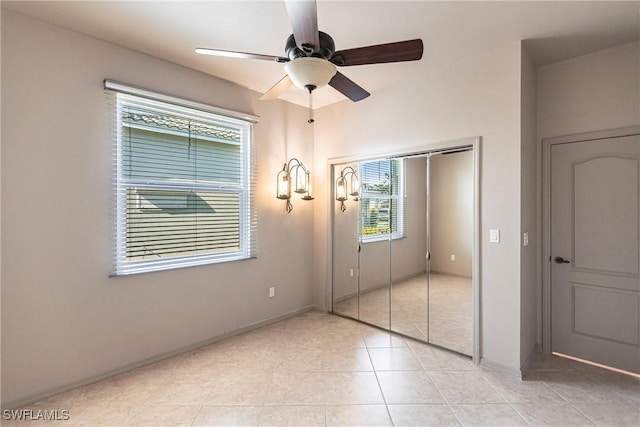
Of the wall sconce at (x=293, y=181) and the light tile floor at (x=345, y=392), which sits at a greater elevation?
the wall sconce at (x=293, y=181)

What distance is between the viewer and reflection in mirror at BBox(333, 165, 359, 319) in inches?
153

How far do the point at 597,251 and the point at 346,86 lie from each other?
266cm

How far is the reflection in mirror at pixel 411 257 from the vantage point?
3.18m

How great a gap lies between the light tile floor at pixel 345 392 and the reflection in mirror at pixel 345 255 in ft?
3.03

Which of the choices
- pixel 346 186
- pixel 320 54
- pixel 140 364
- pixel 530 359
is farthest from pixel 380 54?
pixel 140 364

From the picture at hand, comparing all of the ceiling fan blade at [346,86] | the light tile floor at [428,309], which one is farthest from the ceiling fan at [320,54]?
the light tile floor at [428,309]

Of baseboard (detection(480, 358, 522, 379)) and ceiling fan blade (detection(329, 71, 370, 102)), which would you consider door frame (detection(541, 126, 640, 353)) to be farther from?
ceiling fan blade (detection(329, 71, 370, 102))

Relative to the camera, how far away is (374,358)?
284 cm

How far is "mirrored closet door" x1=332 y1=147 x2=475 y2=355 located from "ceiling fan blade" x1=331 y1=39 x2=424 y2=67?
1438mm

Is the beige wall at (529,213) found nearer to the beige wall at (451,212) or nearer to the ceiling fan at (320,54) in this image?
the beige wall at (451,212)

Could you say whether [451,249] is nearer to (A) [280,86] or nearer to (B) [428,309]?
(B) [428,309]

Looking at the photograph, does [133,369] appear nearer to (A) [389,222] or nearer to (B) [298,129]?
(A) [389,222]

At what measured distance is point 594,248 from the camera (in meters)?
2.72

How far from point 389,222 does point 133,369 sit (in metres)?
2.87
